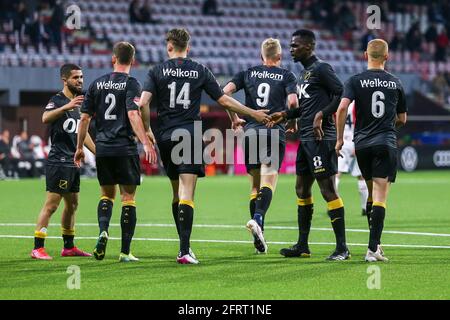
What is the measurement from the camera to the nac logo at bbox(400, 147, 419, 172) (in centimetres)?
3772

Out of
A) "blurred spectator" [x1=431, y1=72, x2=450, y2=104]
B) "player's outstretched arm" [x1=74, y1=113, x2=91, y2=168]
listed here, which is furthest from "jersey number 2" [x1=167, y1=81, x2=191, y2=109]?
"blurred spectator" [x1=431, y1=72, x2=450, y2=104]

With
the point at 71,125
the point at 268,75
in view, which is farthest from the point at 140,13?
the point at 71,125

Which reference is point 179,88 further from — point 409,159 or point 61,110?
point 409,159

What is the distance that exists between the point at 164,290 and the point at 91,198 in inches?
562

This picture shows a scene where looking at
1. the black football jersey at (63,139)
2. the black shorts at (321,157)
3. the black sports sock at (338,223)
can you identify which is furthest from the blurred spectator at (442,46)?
the black football jersey at (63,139)

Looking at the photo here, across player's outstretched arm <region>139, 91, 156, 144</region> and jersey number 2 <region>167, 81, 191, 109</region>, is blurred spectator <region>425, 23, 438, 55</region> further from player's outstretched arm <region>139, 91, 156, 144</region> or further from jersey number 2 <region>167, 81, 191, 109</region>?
player's outstretched arm <region>139, 91, 156, 144</region>

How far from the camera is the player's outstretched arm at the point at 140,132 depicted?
10133 millimetres

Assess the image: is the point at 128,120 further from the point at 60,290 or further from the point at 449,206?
the point at 449,206

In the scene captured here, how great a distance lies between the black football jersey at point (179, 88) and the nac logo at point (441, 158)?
29177 mm

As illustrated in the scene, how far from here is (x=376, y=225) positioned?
10.5 meters

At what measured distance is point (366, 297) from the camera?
317 inches

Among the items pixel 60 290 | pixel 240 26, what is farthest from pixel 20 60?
pixel 60 290

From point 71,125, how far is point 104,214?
1317mm

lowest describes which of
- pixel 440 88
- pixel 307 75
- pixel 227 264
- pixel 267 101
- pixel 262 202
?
pixel 227 264
